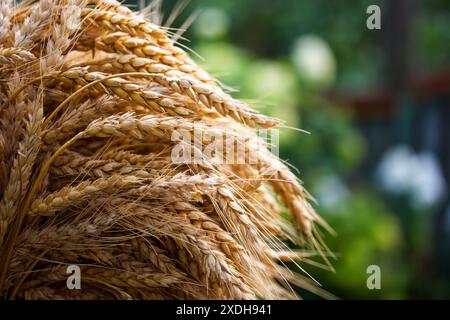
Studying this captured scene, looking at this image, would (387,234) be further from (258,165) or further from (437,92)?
(258,165)

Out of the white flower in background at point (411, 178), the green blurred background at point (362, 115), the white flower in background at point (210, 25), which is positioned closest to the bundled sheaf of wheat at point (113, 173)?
the green blurred background at point (362, 115)

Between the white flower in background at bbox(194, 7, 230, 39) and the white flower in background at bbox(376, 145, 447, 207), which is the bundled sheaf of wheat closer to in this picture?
the white flower in background at bbox(194, 7, 230, 39)

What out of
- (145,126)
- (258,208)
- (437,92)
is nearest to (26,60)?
(145,126)

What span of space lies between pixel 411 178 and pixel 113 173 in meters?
3.41

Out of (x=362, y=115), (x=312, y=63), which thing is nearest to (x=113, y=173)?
(x=312, y=63)

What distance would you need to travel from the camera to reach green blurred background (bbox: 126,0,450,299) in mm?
3674

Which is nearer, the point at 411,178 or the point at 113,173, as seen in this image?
the point at 113,173

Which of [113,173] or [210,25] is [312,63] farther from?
[113,173]

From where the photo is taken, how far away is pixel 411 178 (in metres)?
4.09

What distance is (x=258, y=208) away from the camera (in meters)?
1.10

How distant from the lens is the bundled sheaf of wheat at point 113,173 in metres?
0.94

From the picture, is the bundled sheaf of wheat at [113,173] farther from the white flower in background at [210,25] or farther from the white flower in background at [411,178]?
the white flower in background at [411,178]

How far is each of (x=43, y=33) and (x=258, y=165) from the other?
402 millimetres

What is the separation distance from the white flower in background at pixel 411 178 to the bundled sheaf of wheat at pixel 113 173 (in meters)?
3.24
